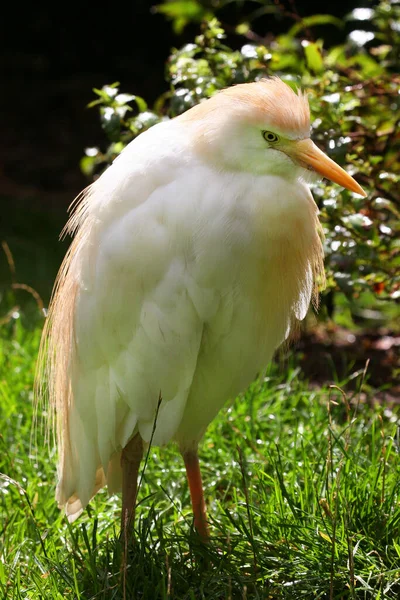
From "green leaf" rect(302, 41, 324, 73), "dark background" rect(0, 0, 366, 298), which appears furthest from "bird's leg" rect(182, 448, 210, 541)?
"dark background" rect(0, 0, 366, 298)

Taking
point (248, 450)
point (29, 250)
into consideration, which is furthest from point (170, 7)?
point (248, 450)

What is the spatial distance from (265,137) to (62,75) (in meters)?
6.99

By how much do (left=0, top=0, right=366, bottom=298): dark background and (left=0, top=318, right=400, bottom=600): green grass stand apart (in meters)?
4.70

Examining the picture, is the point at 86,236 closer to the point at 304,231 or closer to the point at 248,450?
the point at 304,231

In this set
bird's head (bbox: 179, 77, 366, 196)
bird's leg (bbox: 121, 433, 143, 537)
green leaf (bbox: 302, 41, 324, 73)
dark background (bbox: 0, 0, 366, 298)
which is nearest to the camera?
bird's head (bbox: 179, 77, 366, 196)

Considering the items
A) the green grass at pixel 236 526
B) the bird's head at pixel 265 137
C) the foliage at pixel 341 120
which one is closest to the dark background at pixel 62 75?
the foliage at pixel 341 120

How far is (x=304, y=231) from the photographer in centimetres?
218

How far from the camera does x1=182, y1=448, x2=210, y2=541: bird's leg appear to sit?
2469 mm

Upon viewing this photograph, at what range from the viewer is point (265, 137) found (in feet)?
6.73

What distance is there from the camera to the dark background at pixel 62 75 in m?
7.76

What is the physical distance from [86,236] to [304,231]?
0.61 meters

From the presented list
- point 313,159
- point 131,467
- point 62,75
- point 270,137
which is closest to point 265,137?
point 270,137

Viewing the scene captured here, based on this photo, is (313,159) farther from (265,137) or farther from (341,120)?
(341,120)

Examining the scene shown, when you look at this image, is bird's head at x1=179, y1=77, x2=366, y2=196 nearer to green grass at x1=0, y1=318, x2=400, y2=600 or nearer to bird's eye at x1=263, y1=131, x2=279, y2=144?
bird's eye at x1=263, y1=131, x2=279, y2=144
